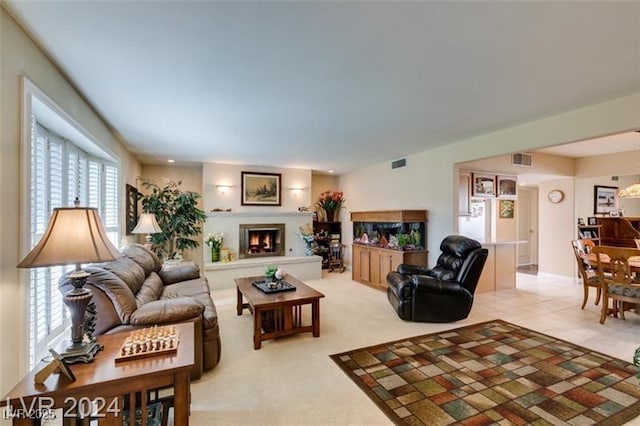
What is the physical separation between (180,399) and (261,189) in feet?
18.0

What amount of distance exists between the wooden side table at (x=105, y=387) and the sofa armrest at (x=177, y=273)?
8.44 feet

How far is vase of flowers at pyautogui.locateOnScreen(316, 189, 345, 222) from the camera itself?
782 centimetres

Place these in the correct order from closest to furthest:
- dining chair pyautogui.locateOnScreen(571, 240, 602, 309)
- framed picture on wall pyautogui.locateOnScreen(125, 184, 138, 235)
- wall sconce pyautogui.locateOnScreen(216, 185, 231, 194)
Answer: dining chair pyautogui.locateOnScreen(571, 240, 602, 309) → framed picture on wall pyautogui.locateOnScreen(125, 184, 138, 235) → wall sconce pyautogui.locateOnScreen(216, 185, 231, 194)

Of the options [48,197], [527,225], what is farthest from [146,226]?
[527,225]

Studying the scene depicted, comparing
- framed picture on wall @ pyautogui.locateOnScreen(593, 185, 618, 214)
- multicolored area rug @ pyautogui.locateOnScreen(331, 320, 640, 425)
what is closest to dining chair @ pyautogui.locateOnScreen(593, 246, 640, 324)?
multicolored area rug @ pyautogui.locateOnScreen(331, 320, 640, 425)

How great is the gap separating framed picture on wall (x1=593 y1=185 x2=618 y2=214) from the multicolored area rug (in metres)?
4.58

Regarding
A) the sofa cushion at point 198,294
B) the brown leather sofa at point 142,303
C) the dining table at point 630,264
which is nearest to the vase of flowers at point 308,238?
the sofa cushion at point 198,294

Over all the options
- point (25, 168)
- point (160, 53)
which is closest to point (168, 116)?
point (160, 53)

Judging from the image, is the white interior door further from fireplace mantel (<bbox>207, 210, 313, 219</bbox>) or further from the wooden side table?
the wooden side table

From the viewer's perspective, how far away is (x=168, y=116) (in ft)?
11.2

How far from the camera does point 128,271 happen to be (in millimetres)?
2875

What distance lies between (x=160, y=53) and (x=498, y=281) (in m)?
6.12

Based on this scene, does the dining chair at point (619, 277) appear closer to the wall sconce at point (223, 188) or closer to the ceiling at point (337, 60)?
the ceiling at point (337, 60)

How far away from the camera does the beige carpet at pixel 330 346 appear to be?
82.7 inches
